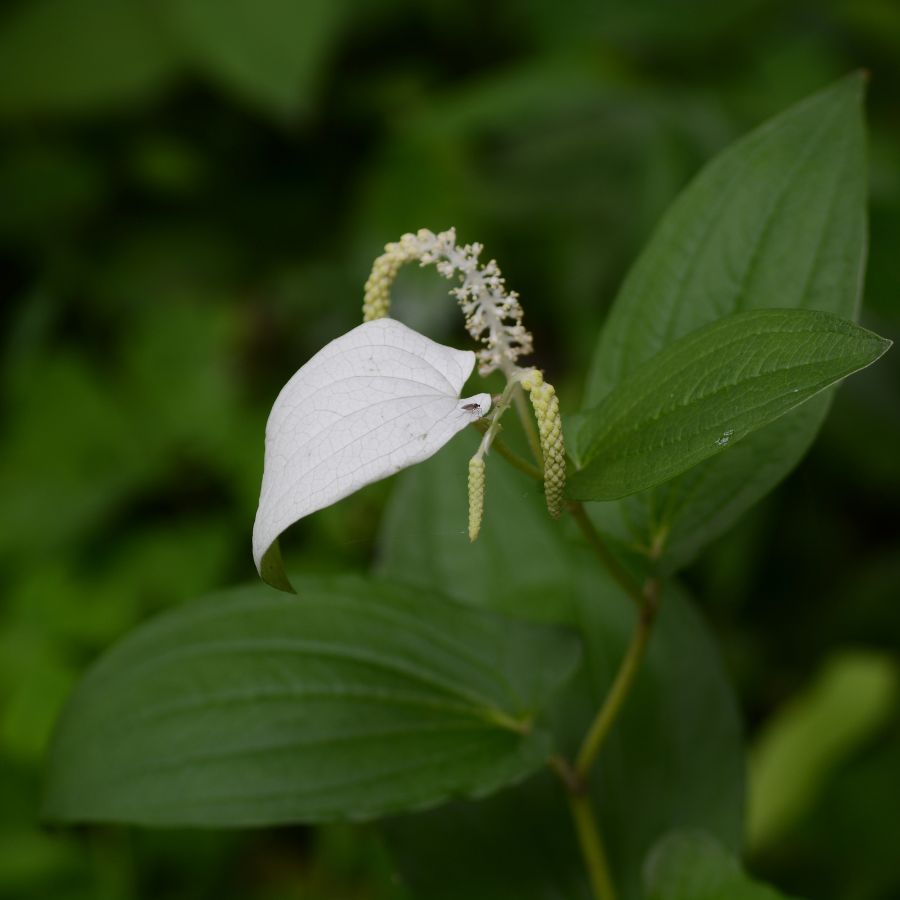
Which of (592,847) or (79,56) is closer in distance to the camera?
(592,847)

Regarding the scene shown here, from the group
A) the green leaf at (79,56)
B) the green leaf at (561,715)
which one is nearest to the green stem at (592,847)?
the green leaf at (561,715)

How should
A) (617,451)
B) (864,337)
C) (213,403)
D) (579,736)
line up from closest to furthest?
(864,337) → (617,451) → (579,736) → (213,403)

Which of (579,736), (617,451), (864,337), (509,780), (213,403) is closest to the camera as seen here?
(864,337)

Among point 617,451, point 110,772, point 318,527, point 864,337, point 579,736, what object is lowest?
point 318,527

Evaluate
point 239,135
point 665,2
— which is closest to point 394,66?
point 239,135

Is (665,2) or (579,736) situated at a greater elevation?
(665,2)

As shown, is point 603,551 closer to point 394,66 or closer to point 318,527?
point 318,527

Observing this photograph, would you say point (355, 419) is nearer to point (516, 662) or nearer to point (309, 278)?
point (516, 662)

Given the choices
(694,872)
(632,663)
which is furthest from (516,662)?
(694,872)
